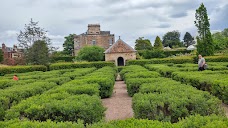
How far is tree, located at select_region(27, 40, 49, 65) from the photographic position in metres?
37.4

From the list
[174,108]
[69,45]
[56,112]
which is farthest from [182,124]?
[69,45]

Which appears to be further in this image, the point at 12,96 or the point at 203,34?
the point at 203,34

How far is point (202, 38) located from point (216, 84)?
30716 millimetres

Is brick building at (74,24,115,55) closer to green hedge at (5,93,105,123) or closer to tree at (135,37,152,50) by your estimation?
tree at (135,37,152,50)

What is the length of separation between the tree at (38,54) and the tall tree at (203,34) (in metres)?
23.1

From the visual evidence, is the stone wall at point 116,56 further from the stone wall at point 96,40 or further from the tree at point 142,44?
the tree at point 142,44

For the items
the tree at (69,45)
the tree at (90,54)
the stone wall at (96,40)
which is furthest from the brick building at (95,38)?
the tree at (90,54)

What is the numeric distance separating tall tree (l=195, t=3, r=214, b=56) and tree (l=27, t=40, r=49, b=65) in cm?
2314

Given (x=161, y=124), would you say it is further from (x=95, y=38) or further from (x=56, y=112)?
(x=95, y=38)

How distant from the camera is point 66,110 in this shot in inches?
211

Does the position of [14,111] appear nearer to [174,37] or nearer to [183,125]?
[183,125]

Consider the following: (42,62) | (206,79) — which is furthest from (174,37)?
(206,79)

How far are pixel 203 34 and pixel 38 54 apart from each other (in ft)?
82.4

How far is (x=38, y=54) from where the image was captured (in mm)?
37406
